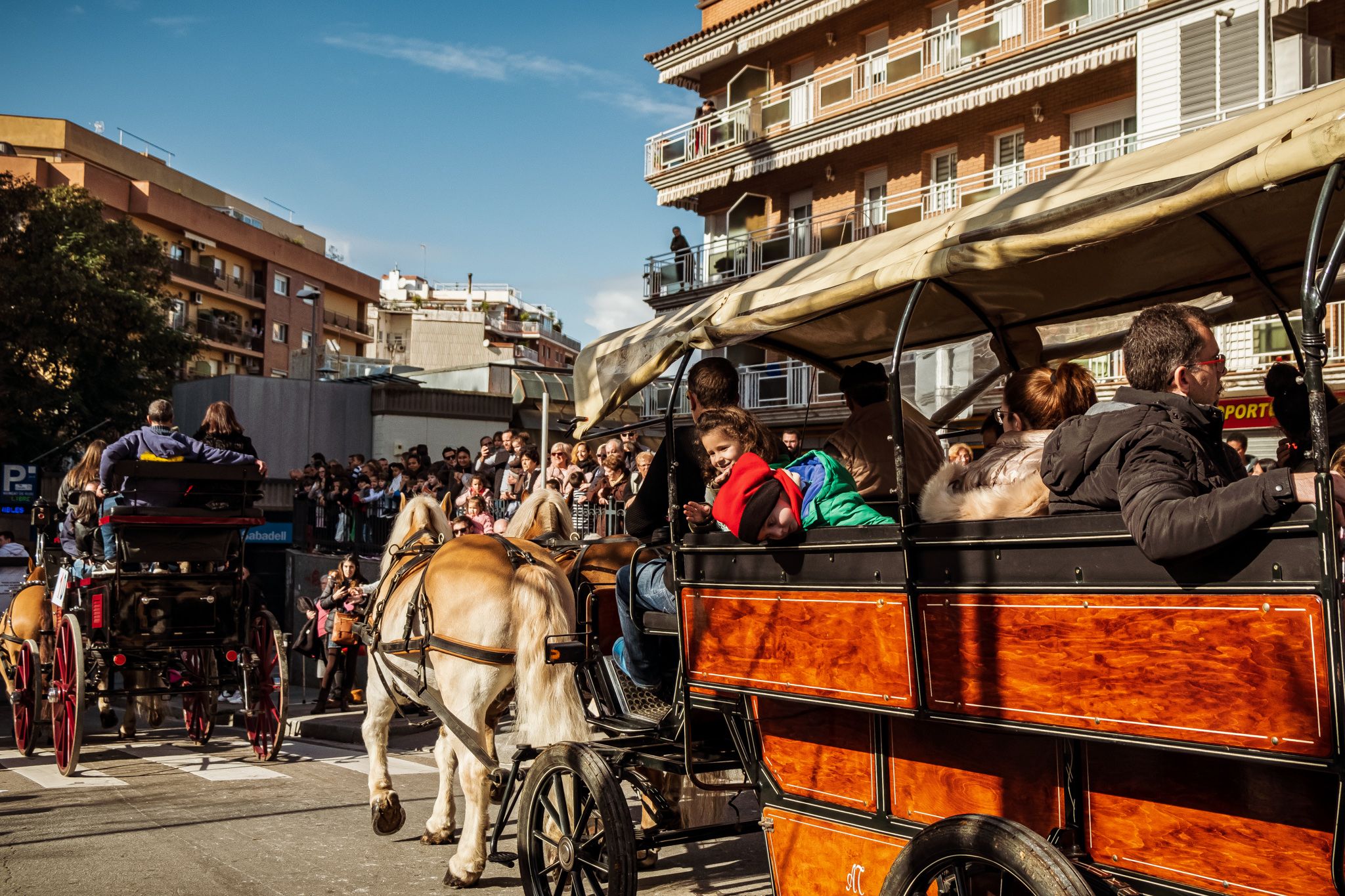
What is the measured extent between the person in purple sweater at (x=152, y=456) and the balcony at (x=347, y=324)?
57.2 metres

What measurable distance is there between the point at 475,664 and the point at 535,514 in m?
1.44

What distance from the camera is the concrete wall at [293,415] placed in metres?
32.9

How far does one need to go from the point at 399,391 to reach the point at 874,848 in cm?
3119

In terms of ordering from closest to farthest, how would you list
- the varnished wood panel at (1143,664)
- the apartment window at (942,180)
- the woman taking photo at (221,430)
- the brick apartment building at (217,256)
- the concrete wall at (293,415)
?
the varnished wood panel at (1143,664) < the woman taking photo at (221,430) < the apartment window at (942,180) < the concrete wall at (293,415) < the brick apartment building at (217,256)

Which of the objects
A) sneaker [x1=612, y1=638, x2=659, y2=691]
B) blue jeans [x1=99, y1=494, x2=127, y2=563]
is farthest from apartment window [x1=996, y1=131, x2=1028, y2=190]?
sneaker [x1=612, y1=638, x2=659, y2=691]

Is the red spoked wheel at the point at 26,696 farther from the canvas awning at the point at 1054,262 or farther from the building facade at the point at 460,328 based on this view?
the building facade at the point at 460,328

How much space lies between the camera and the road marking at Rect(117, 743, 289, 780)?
8.96 m

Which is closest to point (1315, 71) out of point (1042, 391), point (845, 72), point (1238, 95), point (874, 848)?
point (1238, 95)

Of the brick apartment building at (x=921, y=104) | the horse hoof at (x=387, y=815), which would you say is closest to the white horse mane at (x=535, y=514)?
the horse hoof at (x=387, y=815)

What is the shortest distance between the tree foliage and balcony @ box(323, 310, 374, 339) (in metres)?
30.4

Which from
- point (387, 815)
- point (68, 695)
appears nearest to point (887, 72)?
point (68, 695)

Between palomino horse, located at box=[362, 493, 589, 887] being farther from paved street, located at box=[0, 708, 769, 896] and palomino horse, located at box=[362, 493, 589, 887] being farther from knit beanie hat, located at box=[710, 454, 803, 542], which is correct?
knit beanie hat, located at box=[710, 454, 803, 542]

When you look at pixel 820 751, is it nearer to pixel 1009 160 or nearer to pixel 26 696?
pixel 26 696

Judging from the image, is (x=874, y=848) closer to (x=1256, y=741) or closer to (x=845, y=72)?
(x=1256, y=741)
